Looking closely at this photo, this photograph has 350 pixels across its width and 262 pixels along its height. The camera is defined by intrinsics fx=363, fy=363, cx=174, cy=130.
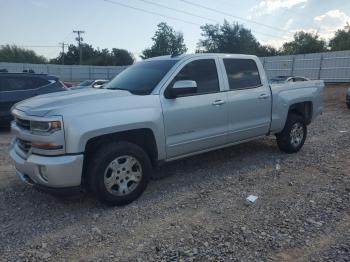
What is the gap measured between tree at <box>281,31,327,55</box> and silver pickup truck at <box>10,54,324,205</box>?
53.6 meters

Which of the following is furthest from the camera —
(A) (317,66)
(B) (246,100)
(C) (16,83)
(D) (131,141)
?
(A) (317,66)

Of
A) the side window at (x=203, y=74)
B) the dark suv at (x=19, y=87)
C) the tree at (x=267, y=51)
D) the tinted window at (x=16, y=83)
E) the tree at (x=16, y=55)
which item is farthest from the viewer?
the tree at (x=16, y=55)

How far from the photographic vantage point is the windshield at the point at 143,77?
5.01m

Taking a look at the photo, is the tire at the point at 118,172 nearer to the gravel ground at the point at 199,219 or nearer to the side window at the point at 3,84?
the gravel ground at the point at 199,219

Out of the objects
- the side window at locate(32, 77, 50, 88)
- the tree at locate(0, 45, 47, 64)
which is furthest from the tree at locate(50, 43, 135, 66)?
the side window at locate(32, 77, 50, 88)

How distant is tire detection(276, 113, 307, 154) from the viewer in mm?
6910

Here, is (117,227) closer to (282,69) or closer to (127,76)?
(127,76)

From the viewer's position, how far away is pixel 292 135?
703cm

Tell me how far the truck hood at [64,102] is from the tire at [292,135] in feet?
11.5

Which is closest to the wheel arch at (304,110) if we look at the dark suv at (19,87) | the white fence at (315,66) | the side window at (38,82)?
the dark suv at (19,87)

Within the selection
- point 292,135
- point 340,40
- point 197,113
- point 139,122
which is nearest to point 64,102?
point 139,122

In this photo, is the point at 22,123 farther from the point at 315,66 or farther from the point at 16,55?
the point at 16,55

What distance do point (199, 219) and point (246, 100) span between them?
2.48 m

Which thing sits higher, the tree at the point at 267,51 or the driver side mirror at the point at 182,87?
the tree at the point at 267,51
